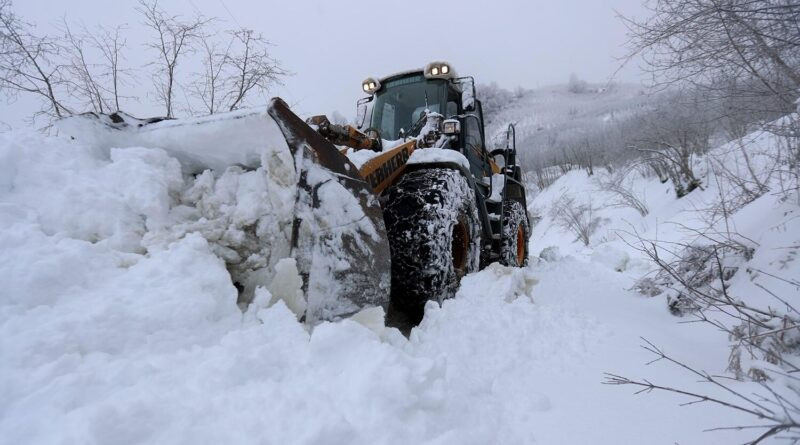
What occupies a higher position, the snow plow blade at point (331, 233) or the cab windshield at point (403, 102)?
the cab windshield at point (403, 102)

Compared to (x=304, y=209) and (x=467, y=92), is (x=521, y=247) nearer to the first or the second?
(x=467, y=92)

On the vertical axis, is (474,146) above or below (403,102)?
below

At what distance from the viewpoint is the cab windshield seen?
16.2 ft

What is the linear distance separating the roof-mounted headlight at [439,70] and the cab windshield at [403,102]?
0.22 metres

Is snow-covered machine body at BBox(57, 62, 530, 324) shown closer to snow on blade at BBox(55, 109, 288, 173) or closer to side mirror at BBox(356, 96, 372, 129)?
snow on blade at BBox(55, 109, 288, 173)

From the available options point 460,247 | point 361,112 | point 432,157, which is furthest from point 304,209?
point 361,112

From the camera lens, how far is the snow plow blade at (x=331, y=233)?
2217 millimetres

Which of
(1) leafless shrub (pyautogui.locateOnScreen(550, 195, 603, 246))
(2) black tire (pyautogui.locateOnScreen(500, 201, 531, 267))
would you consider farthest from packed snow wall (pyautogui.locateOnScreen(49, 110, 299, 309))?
(1) leafless shrub (pyautogui.locateOnScreen(550, 195, 603, 246))

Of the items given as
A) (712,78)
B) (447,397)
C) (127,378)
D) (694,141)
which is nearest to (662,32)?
(712,78)

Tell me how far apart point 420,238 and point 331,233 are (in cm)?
80

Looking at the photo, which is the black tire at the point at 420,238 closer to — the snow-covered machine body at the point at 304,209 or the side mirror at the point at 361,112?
the snow-covered machine body at the point at 304,209

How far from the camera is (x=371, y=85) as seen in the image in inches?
204

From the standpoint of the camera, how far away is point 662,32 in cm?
324

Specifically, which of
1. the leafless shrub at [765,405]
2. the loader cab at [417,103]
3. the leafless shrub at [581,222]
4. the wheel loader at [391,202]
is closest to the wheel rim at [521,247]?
the wheel loader at [391,202]
